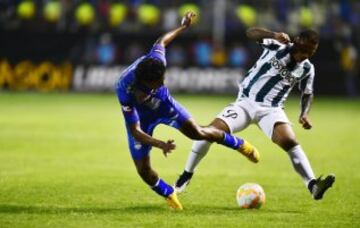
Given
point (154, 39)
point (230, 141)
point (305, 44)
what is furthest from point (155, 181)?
point (154, 39)

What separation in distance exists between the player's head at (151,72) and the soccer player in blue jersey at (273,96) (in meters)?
1.91

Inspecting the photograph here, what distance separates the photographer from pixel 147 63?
9.57 metres

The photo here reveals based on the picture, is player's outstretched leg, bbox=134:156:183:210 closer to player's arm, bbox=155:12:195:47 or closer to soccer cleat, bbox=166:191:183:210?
soccer cleat, bbox=166:191:183:210

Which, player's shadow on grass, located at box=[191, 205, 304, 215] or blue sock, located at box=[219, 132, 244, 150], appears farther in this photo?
blue sock, located at box=[219, 132, 244, 150]

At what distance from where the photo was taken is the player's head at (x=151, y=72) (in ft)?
31.2

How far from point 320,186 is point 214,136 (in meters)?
1.43

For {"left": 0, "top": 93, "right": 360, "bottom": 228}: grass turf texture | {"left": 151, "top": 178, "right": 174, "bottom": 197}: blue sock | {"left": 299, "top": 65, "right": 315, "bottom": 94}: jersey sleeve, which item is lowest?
{"left": 0, "top": 93, "right": 360, "bottom": 228}: grass turf texture

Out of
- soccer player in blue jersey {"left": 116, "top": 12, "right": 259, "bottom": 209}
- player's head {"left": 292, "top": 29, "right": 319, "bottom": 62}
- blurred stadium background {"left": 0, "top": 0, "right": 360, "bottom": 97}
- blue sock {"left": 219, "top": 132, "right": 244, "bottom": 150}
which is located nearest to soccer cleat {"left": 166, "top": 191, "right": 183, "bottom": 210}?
soccer player in blue jersey {"left": 116, "top": 12, "right": 259, "bottom": 209}

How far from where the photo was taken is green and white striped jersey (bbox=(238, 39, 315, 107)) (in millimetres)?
11266

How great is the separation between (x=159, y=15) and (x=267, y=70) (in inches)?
894

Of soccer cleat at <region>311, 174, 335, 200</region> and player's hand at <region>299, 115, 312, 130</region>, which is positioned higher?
player's hand at <region>299, 115, 312, 130</region>

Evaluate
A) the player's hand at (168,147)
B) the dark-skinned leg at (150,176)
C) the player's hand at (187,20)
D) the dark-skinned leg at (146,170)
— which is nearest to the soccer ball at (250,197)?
the dark-skinned leg at (150,176)

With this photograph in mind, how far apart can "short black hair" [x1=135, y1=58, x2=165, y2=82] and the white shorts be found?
2.08 metres

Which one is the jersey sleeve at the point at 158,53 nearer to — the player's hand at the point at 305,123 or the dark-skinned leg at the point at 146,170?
the dark-skinned leg at the point at 146,170
